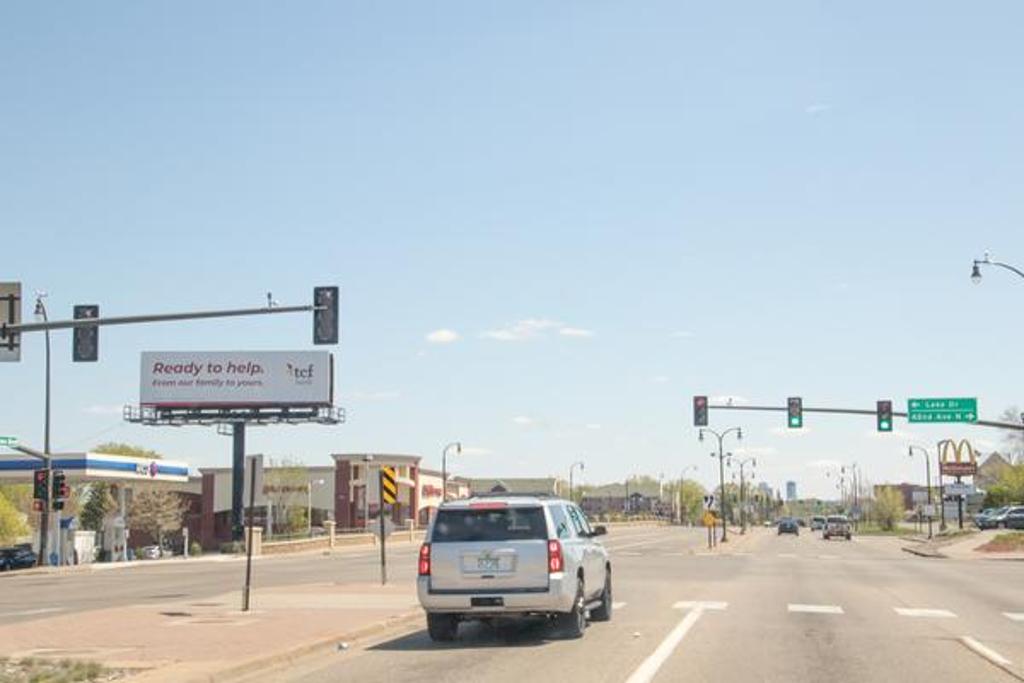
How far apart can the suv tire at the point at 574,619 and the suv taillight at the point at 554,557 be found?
29.3 inches

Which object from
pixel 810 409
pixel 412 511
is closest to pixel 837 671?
pixel 810 409

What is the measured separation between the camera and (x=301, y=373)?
79438 millimetres

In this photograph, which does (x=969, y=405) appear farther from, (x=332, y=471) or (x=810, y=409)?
(x=332, y=471)

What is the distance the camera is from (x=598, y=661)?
45.0ft

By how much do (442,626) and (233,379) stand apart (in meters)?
65.6

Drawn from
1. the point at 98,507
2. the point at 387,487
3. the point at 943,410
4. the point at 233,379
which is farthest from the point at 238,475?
the point at 387,487

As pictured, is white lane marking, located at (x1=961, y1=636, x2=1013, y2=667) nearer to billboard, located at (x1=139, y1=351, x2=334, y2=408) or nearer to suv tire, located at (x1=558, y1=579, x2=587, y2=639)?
suv tire, located at (x1=558, y1=579, x2=587, y2=639)

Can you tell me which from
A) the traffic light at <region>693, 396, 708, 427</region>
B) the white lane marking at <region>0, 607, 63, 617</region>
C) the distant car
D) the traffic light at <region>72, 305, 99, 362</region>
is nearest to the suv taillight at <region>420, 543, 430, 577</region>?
the white lane marking at <region>0, 607, 63, 617</region>

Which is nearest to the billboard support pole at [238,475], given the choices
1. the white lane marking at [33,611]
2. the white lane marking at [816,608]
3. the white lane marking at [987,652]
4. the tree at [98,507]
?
Answer: the tree at [98,507]

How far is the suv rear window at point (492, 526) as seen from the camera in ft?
51.9

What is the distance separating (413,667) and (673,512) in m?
181

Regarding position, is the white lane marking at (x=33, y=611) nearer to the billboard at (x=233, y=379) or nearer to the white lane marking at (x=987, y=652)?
the white lane marking at (x=987, y=652)

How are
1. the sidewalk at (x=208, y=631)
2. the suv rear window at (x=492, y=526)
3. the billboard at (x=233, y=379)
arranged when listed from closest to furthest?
the sidewalk at (x=208, y=631), the suv rear window at (x=492, y=526), the billboard at (x=233, y=379)

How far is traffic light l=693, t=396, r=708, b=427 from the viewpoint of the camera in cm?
4784
